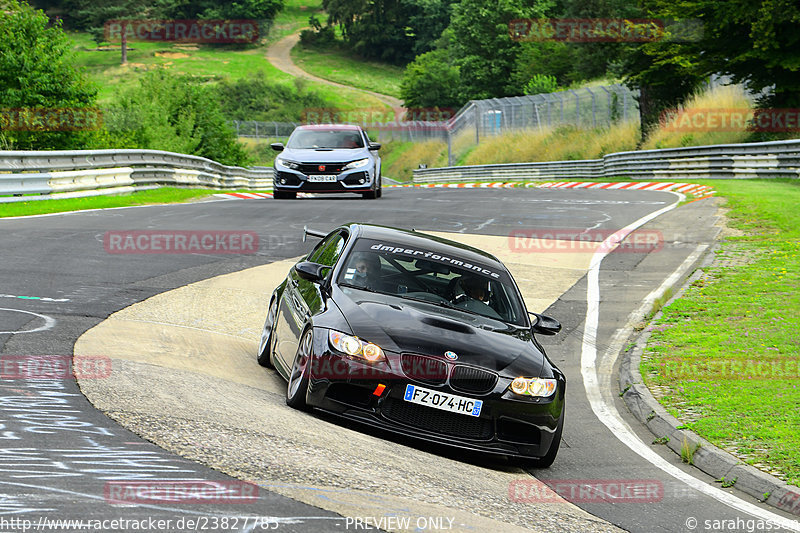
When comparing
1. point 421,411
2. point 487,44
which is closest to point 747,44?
point 421,411

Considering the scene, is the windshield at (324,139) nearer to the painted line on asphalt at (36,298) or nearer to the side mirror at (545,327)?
the painted line on asphalt at (36,298)

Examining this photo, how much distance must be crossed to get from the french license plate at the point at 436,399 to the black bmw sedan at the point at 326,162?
1746 cm

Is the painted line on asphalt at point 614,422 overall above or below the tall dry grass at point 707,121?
below

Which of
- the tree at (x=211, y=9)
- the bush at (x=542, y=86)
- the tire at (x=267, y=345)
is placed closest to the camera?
the tire at (x=267, y=345)

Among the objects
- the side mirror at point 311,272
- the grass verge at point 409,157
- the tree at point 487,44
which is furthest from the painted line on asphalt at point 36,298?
the tree at point 487,44

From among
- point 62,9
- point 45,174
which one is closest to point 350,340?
point 45,174

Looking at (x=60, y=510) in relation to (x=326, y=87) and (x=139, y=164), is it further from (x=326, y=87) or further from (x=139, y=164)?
(x=326, y=87)

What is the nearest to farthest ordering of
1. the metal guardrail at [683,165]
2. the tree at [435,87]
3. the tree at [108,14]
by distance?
the metal guardrail at [683,165], the tree at [435,87], the tree at [108,14]

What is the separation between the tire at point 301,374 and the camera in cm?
684

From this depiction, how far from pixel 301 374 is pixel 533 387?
1.64 m

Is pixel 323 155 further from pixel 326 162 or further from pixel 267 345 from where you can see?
pixel 267 345

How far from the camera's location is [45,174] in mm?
21641

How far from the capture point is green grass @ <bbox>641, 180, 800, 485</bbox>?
294 inches

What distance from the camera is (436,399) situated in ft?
21.4
